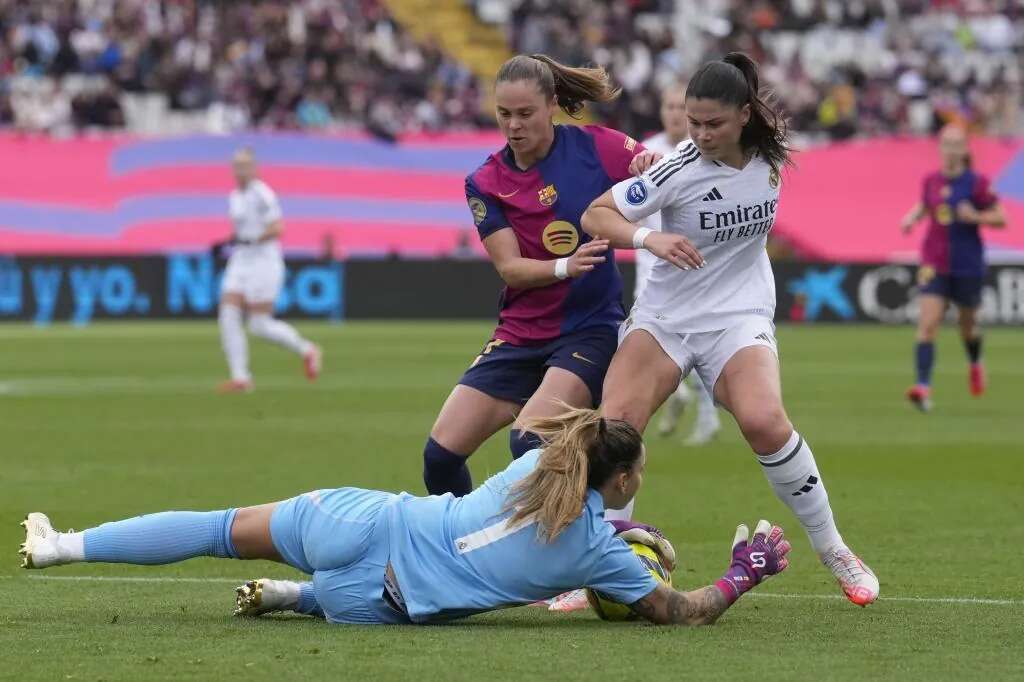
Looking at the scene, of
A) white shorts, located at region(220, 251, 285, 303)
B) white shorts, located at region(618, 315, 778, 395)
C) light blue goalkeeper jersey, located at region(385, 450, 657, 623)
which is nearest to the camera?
light blue goalkeeper jersey, located at region(385, 450, 657, 623)

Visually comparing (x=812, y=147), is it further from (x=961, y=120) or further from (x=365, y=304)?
(x=365, y=304)

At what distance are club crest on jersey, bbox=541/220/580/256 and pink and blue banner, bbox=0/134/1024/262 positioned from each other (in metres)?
27.6

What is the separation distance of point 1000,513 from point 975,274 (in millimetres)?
8031

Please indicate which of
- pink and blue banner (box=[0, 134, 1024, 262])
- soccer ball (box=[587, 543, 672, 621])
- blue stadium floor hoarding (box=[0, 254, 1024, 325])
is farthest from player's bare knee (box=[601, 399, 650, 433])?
pink and blue banner (box=[0, 134, 1024, 262])

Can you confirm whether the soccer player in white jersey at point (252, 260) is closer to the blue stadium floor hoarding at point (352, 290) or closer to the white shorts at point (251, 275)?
the white shorts at point (251, 275)

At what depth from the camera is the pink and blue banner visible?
35.6 meters

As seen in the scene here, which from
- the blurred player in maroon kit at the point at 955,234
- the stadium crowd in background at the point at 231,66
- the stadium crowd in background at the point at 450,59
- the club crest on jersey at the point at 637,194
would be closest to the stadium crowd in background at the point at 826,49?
the stadium crowd in background at the point at 450,59

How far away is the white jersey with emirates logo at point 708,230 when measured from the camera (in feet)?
25.1

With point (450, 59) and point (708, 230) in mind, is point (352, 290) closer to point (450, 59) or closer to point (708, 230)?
point (450, 59)

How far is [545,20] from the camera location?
40.7m

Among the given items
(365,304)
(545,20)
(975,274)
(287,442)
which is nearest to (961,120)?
(545,20)

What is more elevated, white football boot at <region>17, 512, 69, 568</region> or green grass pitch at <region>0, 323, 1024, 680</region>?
white football boot at <region>17, 512, 69, 568</region>

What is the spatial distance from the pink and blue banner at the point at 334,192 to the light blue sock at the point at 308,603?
28414mm

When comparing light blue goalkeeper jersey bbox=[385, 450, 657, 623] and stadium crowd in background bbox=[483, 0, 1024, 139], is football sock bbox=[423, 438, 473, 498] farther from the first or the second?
stadium crowd in background bbox=[483, 0, 1024, 139]
